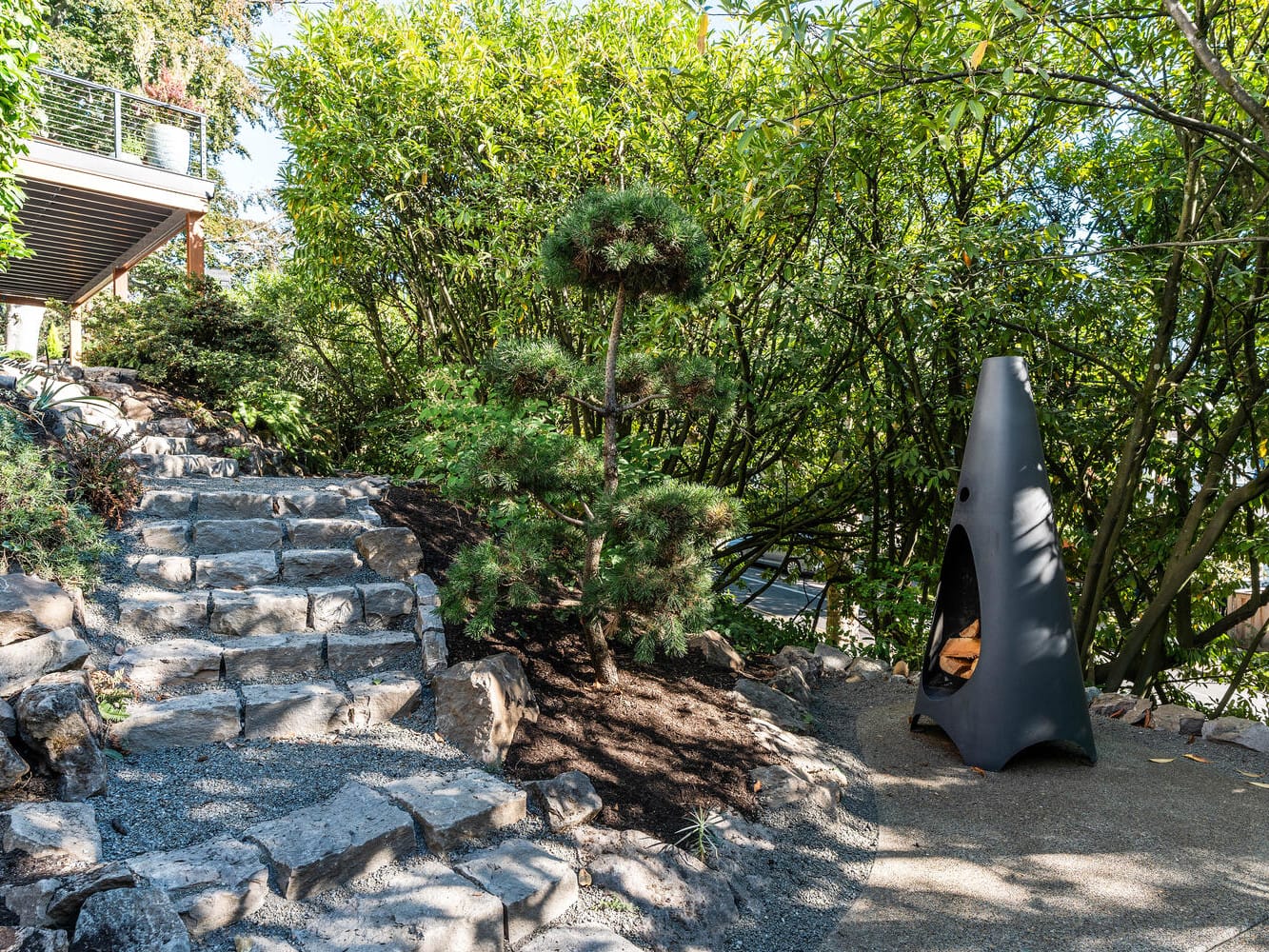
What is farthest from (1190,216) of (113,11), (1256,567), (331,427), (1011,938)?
(113,11)

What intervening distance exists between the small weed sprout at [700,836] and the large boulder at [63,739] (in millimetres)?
1768

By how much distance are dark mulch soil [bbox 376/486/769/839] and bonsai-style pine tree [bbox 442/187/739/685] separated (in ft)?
0.76

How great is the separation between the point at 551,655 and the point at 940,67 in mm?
2901

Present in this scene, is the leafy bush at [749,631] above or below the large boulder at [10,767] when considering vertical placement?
below

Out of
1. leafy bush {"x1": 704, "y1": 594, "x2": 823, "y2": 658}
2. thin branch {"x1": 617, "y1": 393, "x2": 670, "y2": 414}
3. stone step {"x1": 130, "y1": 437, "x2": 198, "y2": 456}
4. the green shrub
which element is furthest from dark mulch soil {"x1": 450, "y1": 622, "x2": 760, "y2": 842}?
the green shrub

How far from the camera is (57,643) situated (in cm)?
253

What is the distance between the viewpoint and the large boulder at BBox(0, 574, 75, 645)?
2.50 m

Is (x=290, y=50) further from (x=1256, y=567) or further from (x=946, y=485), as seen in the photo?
(x=1256, y=567)

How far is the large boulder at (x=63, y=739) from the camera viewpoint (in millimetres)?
2178

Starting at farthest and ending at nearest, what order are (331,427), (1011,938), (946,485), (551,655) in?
1. (331,427)
2. (946,485)
3. (551,655)
4. (1011,938)

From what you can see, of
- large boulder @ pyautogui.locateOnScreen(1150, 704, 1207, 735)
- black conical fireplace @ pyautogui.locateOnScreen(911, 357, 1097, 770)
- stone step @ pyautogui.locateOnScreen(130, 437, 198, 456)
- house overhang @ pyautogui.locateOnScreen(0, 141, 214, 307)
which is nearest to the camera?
black conical fireplace @ pyautogui.locateOnScreen(911, 357, 1097, 770)

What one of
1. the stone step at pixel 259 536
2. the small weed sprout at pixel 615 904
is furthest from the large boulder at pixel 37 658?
the small weed sprout at pixel 615 904

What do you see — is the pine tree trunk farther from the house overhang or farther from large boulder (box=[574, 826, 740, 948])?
the house overhang

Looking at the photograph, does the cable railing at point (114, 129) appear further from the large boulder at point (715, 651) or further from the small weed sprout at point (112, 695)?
the large boulder at point (715, 651)
